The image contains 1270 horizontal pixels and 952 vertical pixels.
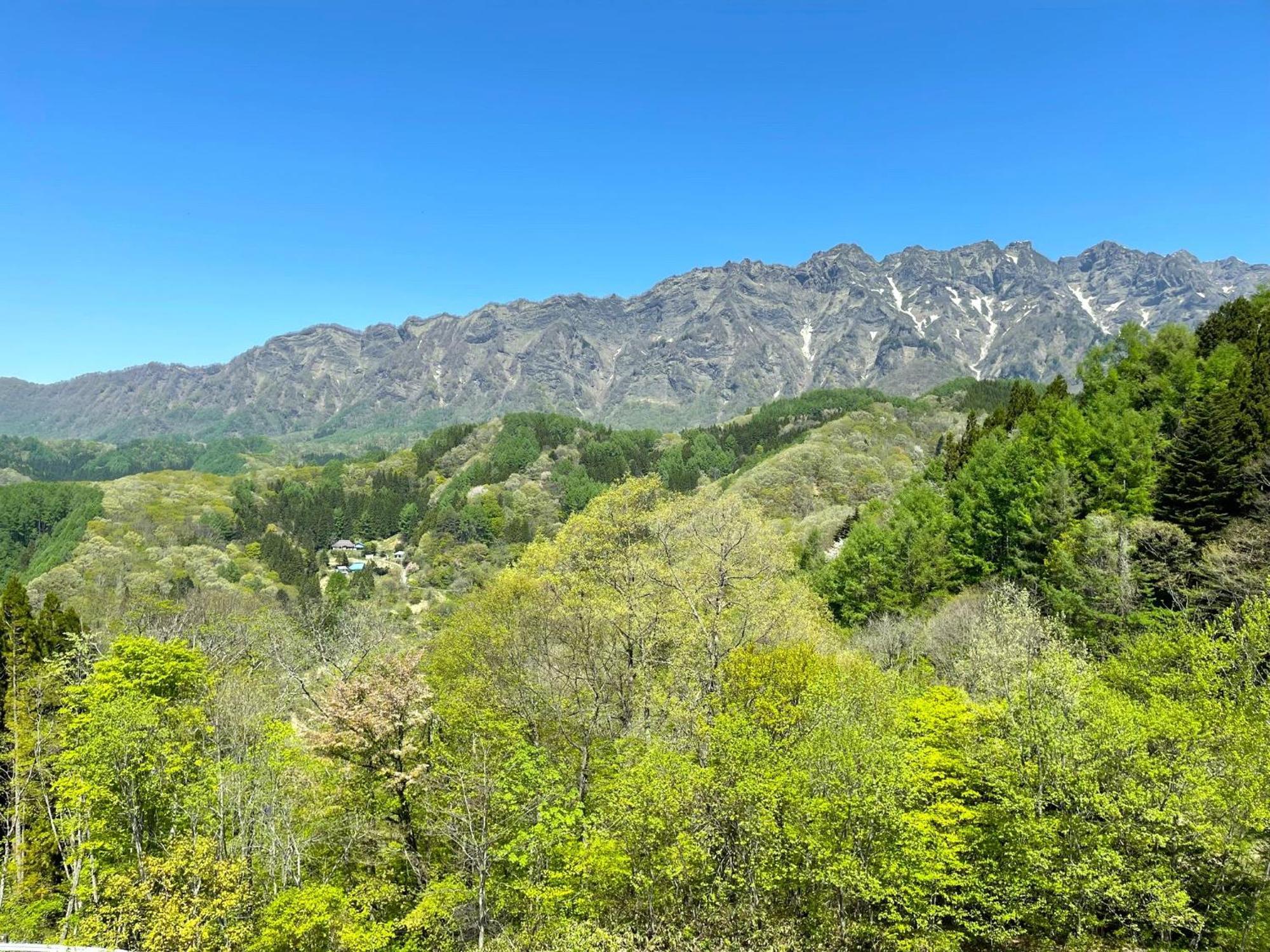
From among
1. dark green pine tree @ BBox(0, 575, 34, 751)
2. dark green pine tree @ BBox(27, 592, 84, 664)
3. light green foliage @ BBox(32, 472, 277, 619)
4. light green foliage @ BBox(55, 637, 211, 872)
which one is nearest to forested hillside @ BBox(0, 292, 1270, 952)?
light green foliage @ BBox(55, 637, 211, 872)

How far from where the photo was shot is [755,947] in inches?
718

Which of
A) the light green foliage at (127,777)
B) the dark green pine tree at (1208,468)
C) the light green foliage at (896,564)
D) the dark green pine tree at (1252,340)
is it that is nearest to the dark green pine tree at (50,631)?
the light green foliage at (127,777)

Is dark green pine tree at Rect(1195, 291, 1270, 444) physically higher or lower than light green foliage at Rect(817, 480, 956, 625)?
higher

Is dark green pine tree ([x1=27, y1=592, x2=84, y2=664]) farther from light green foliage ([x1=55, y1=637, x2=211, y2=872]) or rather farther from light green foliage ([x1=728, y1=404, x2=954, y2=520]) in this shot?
light green foliage ([x1=728, y1=404, x2=954, y2=520])

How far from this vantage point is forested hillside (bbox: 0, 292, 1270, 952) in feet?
64.8

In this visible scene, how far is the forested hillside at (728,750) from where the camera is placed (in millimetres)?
19750

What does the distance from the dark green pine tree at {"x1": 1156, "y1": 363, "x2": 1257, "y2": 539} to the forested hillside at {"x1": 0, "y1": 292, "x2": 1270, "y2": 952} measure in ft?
0.76

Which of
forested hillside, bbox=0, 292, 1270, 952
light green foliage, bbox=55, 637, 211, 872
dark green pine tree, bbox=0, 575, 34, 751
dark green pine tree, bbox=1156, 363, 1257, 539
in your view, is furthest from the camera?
dark green pine tree, bbox=0, 575, 34, 751

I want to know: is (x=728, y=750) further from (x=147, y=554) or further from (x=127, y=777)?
(x=147, y=554)

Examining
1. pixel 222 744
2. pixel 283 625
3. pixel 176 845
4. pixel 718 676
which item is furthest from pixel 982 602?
pixel 283 625

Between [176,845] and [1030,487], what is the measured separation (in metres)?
56.5

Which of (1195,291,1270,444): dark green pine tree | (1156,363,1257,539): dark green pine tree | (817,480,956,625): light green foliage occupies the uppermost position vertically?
(1195,291,1270,444): dark green pine tree

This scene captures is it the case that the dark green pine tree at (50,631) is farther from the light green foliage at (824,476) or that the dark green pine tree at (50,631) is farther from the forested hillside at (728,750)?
the light green foliage at (824,476)

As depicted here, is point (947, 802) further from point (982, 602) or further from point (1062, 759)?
point (982, 602)
